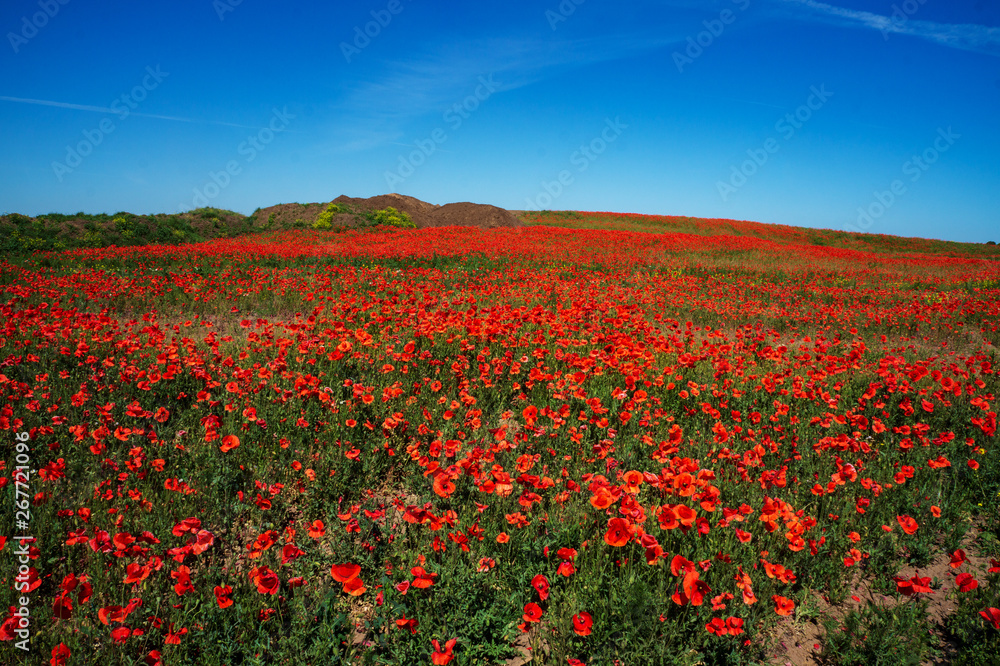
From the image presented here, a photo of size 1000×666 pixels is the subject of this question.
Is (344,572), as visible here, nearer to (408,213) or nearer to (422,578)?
(422,578)

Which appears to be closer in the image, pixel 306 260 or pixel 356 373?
pixel 356 373

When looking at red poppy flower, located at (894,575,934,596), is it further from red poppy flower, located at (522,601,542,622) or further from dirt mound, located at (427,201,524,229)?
dirt mound, located at (427,201,524,229)

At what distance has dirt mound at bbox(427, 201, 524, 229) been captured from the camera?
37281 millimetres

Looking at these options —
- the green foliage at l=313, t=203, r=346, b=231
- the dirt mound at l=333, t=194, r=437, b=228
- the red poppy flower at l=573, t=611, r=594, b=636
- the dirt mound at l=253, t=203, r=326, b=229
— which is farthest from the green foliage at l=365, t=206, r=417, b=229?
the red poppy flower at l=573, t=611, r=594, b=636

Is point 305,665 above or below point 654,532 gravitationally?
below

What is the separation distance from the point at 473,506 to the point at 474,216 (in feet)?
120

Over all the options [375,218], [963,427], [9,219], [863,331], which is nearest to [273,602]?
[963,427]

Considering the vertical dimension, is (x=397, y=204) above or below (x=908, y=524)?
above

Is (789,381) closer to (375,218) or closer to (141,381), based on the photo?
(141,381)

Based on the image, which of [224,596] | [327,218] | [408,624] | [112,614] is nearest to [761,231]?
[327,218]

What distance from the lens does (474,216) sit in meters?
38.0

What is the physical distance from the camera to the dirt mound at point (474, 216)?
37281 mm

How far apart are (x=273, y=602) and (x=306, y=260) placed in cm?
1464

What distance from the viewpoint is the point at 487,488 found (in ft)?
8.61
